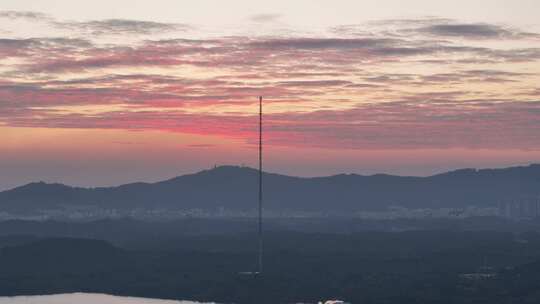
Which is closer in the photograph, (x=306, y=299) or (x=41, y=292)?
(x=306, y=299)

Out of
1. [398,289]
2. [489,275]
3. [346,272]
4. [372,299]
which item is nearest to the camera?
[372,299]

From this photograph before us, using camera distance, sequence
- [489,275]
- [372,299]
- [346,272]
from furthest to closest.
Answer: [346,272], [489,275], [372,299]

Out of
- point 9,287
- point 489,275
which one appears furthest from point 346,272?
point 9,287

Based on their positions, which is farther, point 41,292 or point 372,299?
point 41,292

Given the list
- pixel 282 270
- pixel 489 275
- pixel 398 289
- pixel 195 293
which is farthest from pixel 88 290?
pixel 489 275

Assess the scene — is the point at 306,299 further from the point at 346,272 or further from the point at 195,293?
the point at 346,272

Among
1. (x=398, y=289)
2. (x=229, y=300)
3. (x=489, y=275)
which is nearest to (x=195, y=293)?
Result: (x=229, y=300)

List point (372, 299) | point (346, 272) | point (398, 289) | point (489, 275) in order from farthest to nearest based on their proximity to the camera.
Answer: point (346, 272)
point (489, 275)
point (398, 289)
point (372, 299)

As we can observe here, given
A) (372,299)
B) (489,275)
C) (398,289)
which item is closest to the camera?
(372,299)

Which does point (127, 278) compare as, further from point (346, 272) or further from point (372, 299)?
point (372, 299)
